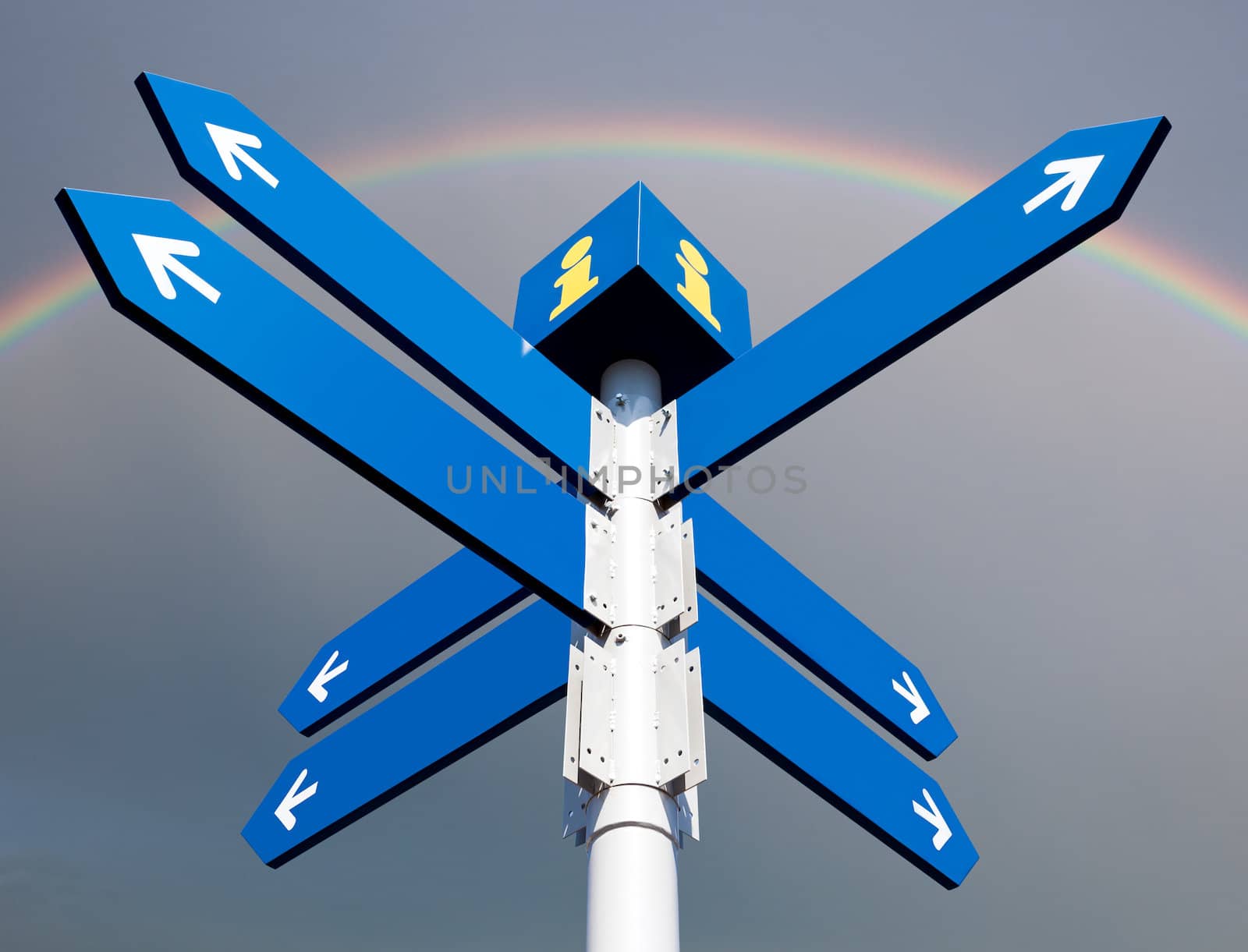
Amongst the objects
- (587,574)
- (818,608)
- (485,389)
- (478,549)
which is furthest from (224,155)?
(818,608)

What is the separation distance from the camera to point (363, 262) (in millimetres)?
2186

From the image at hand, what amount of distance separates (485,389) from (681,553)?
0.52 meters

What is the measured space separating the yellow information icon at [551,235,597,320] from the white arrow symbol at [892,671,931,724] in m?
1.32

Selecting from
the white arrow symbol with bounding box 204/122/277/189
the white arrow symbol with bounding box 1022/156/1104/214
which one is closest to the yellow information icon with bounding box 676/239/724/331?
the white arrow symbol with bounding box 1022/156/1104/214

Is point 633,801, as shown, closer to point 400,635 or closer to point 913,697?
point 400,635

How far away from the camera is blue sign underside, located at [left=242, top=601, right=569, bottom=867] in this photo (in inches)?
105

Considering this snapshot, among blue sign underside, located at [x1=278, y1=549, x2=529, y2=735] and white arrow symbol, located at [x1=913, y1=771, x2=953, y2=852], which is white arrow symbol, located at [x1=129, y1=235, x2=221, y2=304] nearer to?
blue sign underside, located at [x1=278, y1=549, x2=529, y2=735]

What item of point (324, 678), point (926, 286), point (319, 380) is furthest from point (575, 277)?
point (324, 678)

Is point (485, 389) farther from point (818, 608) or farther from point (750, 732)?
point (818, 608)

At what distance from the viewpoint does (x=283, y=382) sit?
191 centimetres

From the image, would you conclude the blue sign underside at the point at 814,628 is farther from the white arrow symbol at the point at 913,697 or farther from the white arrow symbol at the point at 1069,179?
the white arrow symbol at the point at 1069,179

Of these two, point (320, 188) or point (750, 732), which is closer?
point (320, 188)

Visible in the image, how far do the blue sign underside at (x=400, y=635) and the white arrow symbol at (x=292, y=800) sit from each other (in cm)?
18

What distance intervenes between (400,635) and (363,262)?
3.71 feet
